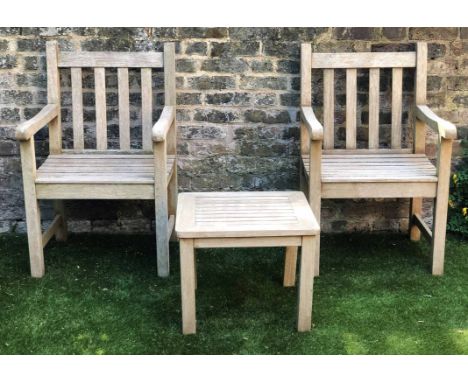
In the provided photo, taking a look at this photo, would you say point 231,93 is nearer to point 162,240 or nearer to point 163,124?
point 163,124

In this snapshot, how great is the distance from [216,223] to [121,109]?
4.50 ft

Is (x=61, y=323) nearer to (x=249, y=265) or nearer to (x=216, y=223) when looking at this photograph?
(x=216, y=223)

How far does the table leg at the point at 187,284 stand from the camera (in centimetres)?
311

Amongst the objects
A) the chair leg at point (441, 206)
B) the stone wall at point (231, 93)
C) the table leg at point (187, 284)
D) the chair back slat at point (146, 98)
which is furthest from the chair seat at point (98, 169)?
the chair leg at point (441, 206)

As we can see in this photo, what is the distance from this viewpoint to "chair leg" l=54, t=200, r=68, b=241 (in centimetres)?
446

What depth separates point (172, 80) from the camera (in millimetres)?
4223

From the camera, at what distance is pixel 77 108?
14.0 ft

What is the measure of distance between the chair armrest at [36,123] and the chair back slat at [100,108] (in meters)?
0.25

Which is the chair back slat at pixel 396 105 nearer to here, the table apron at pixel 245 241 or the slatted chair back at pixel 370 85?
the slatted chair back at pixel 370 85

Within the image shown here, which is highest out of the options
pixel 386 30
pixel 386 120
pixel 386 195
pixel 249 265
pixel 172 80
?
pixel 386 30

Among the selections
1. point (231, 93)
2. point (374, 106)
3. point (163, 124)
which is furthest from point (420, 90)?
point (163, 124)

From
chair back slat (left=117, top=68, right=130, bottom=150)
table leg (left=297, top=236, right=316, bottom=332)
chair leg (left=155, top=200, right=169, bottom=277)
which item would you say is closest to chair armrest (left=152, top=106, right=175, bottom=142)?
chair back slat (left=117, top=68, right=130, bottom=150)

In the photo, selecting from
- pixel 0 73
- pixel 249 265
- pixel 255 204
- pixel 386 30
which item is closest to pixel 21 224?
pixel 0 73

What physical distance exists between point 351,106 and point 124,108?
1362mm
